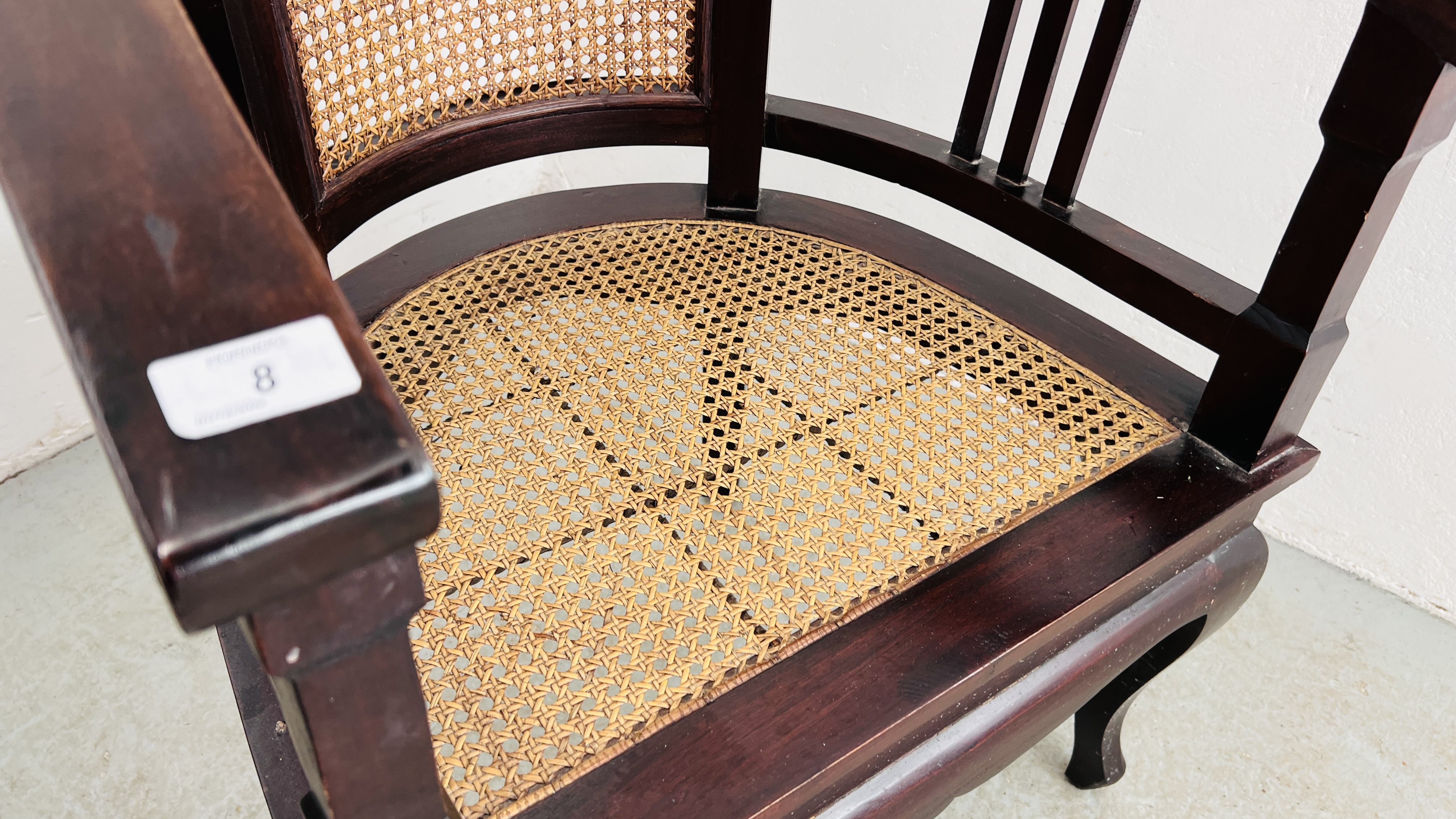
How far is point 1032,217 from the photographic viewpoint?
0.68 m

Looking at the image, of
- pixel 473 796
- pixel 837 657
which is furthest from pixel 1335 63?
pixel 473 796

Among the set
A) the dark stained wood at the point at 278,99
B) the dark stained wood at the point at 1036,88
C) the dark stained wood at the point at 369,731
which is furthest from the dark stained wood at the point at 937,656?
the dark stained wood at the point at 278,99

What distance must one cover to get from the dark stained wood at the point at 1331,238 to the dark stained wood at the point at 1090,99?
0.42 ft

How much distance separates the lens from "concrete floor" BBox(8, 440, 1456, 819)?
0.91 m

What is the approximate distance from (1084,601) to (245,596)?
0.43 meters

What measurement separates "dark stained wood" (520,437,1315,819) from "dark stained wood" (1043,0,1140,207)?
7.3 inches

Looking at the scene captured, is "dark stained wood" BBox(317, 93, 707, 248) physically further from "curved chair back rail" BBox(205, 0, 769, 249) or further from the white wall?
the white wall

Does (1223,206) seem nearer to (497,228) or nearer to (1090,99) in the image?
(1090,99)

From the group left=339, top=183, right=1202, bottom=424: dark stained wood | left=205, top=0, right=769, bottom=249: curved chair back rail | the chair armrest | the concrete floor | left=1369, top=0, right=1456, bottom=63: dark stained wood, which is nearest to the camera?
the chair armrest

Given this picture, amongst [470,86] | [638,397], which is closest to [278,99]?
[470,86]

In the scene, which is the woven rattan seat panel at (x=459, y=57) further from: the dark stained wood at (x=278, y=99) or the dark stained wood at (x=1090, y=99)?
the dark stained wood at (x=1090, y=99)

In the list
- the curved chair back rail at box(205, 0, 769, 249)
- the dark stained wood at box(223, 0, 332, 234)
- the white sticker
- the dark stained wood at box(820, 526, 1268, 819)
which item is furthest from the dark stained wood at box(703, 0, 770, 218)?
the white sticker

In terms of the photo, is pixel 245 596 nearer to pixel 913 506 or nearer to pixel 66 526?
pixel 913 506

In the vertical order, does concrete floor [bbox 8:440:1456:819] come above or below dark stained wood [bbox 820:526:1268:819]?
below
